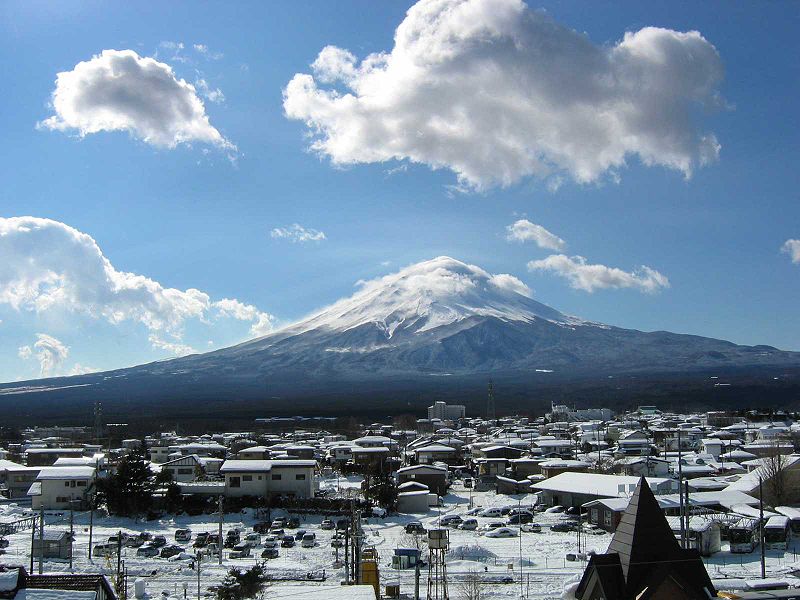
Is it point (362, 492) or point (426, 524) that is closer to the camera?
point (426, 524)

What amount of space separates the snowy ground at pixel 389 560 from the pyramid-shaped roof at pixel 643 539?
272 inches

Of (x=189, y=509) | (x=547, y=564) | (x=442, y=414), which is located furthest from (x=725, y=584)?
(x=442, y=414)

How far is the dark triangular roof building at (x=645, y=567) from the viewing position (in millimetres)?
12203

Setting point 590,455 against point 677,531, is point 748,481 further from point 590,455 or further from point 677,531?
point 590,455

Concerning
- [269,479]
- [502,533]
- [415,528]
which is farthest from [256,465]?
[502,533]

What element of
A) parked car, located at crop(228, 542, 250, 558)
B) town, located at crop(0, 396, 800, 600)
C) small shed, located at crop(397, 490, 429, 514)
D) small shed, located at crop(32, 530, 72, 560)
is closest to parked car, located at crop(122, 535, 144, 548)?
town, located at crop(0, 396, 800, 600)

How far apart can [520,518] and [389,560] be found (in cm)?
872

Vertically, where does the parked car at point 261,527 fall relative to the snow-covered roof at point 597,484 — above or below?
below

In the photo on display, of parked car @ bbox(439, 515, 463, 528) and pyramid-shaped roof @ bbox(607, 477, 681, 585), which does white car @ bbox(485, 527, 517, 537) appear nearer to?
parked car @ bbox(439, 515, 463, 528)

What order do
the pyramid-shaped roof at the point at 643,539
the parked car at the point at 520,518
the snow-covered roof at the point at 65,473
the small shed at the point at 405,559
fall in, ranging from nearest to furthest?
1. the pyramid-shaped roof at the point at 643,539
2. the small shed at the point at 405,559
3. the parked car at the point at 520,518
4. the snow-covered roof at the point at 65,473

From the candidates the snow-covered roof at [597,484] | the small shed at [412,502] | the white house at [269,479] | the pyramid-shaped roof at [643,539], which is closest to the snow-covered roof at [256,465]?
the white house at [269,479]

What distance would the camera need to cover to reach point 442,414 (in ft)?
350

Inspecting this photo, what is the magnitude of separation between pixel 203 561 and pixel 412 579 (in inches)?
279

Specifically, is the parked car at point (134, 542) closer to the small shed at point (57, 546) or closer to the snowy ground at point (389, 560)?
the snowy ground at point (389, 560)
